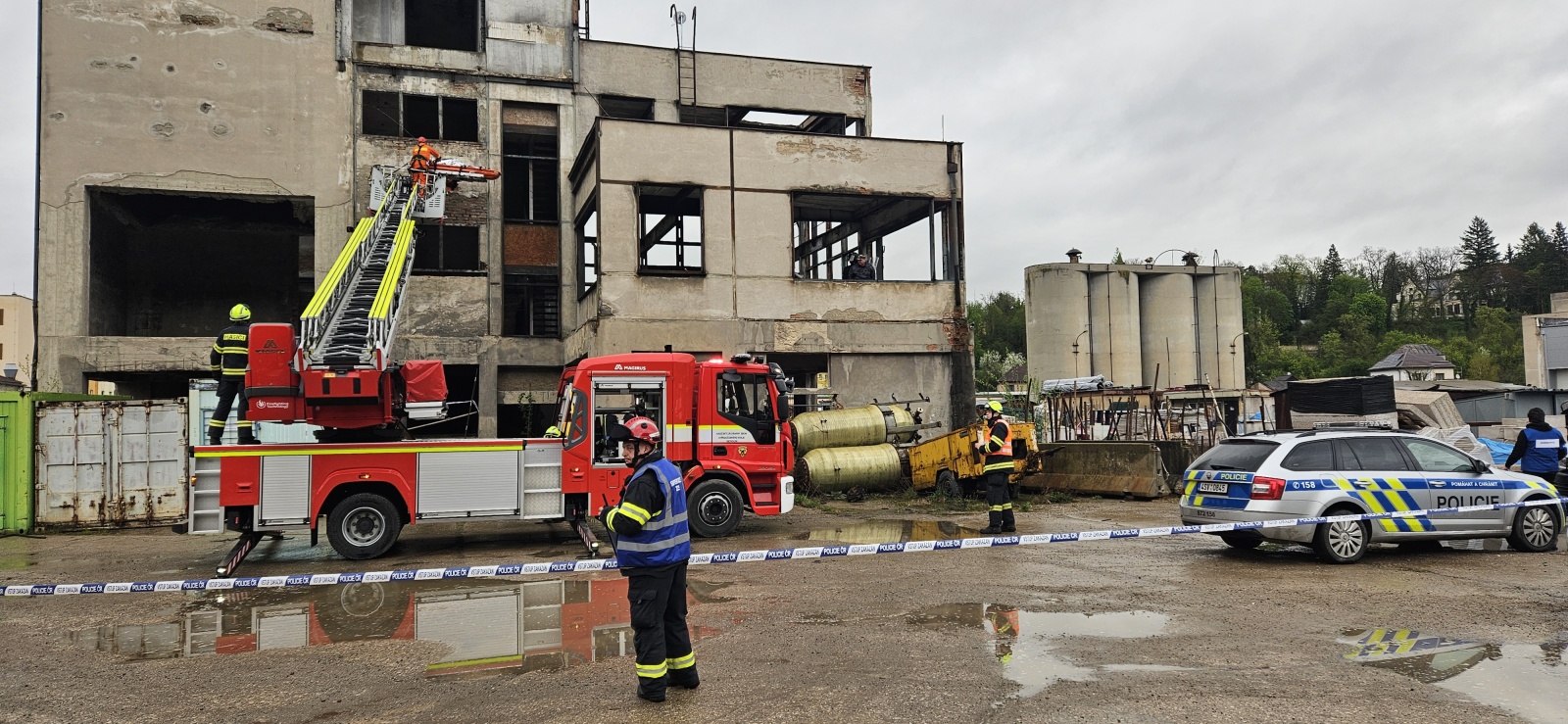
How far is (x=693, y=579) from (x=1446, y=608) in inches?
251

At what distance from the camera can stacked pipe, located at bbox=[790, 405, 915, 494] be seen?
17.8 metres

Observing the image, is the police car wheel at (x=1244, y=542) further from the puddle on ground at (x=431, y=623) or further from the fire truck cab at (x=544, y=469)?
the puddle on ground at (x=431, y=623)

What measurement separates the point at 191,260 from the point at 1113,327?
1670 inches

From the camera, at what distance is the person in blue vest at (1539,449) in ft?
38.2

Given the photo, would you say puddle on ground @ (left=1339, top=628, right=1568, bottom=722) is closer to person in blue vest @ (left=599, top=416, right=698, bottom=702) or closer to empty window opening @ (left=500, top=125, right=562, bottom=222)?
person in blue vest @ (left=599, top=416, right=698, bottom=702)

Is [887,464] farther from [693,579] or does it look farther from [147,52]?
[147,52]

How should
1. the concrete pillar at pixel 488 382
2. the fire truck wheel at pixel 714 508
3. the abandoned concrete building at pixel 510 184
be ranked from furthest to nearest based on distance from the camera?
the concrete pillar at pixel 488 382 < the abandoned concrete building at pixel 510 184 < the fire truck wheel at pixel 714 508

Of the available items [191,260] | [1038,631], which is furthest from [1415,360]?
[191,260]

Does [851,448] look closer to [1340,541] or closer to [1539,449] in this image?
[1340,541]

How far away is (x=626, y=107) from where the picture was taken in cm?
2738

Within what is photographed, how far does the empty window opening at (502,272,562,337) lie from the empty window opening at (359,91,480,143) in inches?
165

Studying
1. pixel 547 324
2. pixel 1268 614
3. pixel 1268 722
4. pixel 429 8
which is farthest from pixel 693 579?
pixel 429 8

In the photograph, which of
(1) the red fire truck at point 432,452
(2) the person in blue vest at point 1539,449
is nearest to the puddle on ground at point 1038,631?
(1) the red fire truck at point 432,452

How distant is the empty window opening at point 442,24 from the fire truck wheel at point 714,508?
2018 cm
